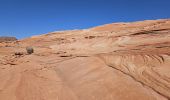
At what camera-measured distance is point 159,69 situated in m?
5.49

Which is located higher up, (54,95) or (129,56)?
(129,56)

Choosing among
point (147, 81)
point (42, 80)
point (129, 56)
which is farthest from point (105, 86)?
point (129, 56)

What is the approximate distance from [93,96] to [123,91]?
56cm

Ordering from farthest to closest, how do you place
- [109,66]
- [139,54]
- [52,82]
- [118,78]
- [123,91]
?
[139,54] < [109,66] < [52,82] < [118,78] < [123,91]

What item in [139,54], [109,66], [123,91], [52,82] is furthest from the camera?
[139,54]

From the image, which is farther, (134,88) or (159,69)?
(159,69)

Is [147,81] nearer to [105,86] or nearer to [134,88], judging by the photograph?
[134,88]

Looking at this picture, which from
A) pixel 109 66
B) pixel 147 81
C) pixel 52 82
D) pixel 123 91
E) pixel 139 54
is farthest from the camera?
pixel 139 54

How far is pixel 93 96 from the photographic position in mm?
4621

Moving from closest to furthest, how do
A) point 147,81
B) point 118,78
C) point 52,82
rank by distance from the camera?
1. point 147,81
2. point 118,78
3. point 52,82

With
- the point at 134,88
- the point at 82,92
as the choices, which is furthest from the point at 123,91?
the point at 82,92

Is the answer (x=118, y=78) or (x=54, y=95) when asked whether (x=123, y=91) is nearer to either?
(x=118, y=78)

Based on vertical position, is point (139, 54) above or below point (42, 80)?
above

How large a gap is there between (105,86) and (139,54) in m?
2.60
